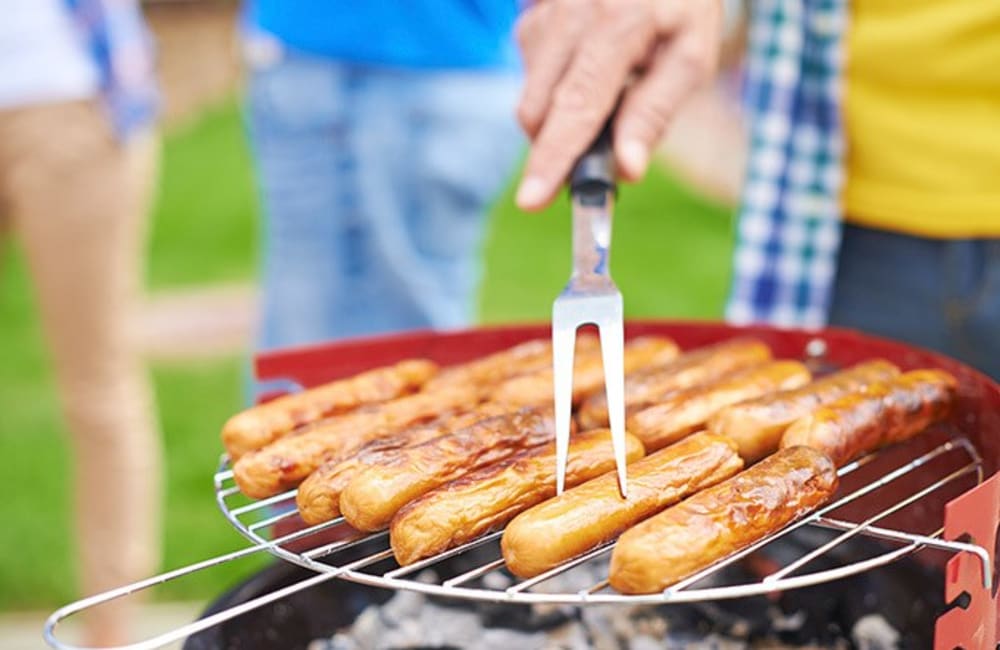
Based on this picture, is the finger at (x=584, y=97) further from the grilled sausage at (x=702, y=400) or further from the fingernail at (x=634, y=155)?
the grilled sausage at (x=702, y=400)

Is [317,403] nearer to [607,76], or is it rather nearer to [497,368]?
[497,368]

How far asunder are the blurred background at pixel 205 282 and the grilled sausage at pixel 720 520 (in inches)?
133

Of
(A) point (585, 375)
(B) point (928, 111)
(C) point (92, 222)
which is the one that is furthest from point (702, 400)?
(C) point (92, 222)

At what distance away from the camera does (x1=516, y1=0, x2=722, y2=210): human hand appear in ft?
6.87

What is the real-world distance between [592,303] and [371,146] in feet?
7.36

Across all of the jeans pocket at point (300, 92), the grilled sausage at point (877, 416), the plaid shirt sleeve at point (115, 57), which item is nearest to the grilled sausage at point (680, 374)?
the grilled sausage at point (877, 416)

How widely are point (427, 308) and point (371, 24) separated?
98 centimetres

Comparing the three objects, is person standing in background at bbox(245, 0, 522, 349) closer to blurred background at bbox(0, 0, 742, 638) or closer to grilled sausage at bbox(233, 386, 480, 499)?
blurred background at bbox(0, 0, 742, 638)

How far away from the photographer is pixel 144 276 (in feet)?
27.5

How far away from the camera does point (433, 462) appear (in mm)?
1789

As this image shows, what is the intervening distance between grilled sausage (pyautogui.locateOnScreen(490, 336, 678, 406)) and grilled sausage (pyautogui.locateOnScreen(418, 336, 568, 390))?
0.06 metres

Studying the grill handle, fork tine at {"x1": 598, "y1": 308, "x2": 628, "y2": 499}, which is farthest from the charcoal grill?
fork tine at {"x1": 598, "y1": 308, "x2": 628, "y2": 499}

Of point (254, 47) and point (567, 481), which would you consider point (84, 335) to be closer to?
point (254, 47)

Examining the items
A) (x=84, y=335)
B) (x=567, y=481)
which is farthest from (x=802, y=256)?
(x=84, y=335)
